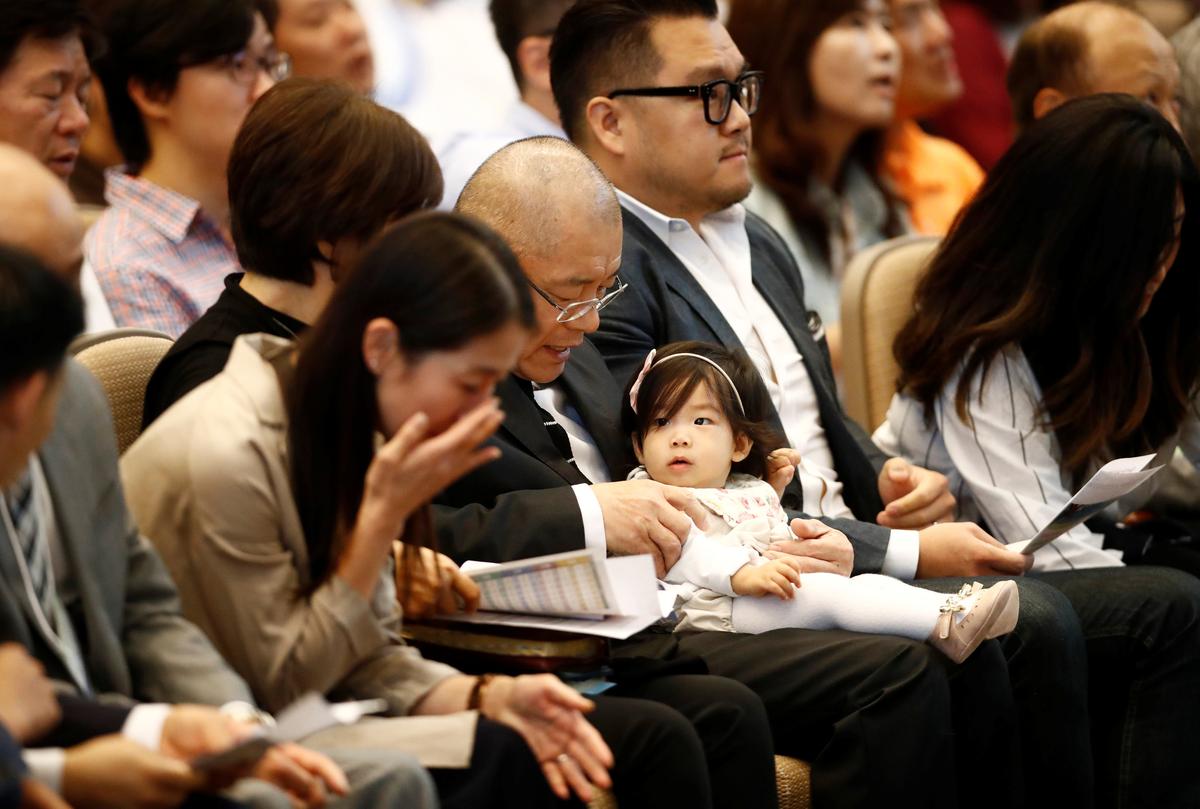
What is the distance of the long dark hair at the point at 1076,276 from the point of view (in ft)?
11.1

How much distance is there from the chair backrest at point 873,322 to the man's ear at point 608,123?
0.66 meters

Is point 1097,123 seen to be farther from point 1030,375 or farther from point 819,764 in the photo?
point 819,764

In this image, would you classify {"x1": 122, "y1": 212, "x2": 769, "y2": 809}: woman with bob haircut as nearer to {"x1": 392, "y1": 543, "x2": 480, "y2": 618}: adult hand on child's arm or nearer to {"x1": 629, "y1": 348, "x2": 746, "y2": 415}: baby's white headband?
{"x1": 392, "y1": 543, "x2": 480, "y2": 618}: adult hand on child's arm

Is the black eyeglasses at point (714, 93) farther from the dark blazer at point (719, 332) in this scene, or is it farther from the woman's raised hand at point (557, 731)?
the woman's raised hand at point (557, 731)

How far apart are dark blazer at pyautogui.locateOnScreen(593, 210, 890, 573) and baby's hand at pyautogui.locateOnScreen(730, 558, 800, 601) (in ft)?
1.16

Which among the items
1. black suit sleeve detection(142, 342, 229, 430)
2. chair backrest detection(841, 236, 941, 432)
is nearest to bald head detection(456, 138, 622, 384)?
black suit sleeve detection(142, 342, 229, 430)

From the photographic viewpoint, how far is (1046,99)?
4395mm

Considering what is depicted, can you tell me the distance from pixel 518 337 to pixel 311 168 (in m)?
0.57

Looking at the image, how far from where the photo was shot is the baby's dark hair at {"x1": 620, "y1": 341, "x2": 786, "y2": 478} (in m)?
2.97

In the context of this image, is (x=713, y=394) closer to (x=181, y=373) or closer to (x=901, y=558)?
(x=901, y=558)

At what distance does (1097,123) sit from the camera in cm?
341

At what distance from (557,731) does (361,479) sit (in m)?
0.41

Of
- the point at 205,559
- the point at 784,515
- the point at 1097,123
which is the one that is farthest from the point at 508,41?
the point at 205,559

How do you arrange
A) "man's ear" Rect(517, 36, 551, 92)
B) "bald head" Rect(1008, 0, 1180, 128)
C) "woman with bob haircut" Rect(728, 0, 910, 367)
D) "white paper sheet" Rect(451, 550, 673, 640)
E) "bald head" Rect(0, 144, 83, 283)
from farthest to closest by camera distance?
1. "woman with bob haircut" Rect(728, 0, 910, 367)
2. "man's ear" Rect(517, 36, 551, 92)
3. "bald head" Rect(1008, 0, 1180, 128)
4. "white paper sheet" Rect(451, 550, 673, 640)
5. "bald head" Rect(0, 144, 83, 283)
